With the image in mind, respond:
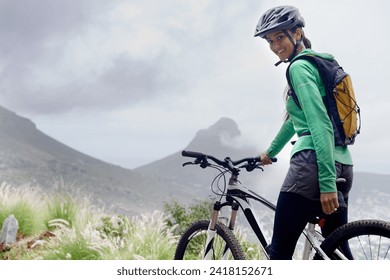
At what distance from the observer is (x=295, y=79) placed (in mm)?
3523

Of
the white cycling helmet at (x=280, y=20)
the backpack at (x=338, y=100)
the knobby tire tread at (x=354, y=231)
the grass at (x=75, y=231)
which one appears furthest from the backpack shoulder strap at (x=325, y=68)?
the grass at (x=75, y=231)

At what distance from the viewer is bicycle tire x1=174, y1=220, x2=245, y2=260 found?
4199mm

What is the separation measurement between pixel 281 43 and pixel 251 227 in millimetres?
1431

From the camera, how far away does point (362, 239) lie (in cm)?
354

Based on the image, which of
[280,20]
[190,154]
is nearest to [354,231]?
[190,154]

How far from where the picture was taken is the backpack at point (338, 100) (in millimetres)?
3562

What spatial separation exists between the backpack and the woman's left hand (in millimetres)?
382

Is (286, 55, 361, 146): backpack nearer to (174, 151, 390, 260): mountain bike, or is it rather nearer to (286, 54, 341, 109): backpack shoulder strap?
(286, 54, 341, 109): backpack shoulder strap

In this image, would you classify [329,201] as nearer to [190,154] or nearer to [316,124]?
[316,124]

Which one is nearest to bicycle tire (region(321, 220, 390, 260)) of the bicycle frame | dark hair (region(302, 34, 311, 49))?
the bicycle frame

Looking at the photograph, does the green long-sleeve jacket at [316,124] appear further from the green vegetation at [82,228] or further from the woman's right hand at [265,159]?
the green vegetation at [82,228]

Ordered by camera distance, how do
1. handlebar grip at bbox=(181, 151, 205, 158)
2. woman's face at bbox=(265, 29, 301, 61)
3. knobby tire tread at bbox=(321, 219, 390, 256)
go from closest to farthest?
knobby tire tread at bbox=(321, 219, 390, 256)
woman's face at bbox=(265, 29, 301, 61)
handlebar grip at bbox=(181, 151, 205, 158)
